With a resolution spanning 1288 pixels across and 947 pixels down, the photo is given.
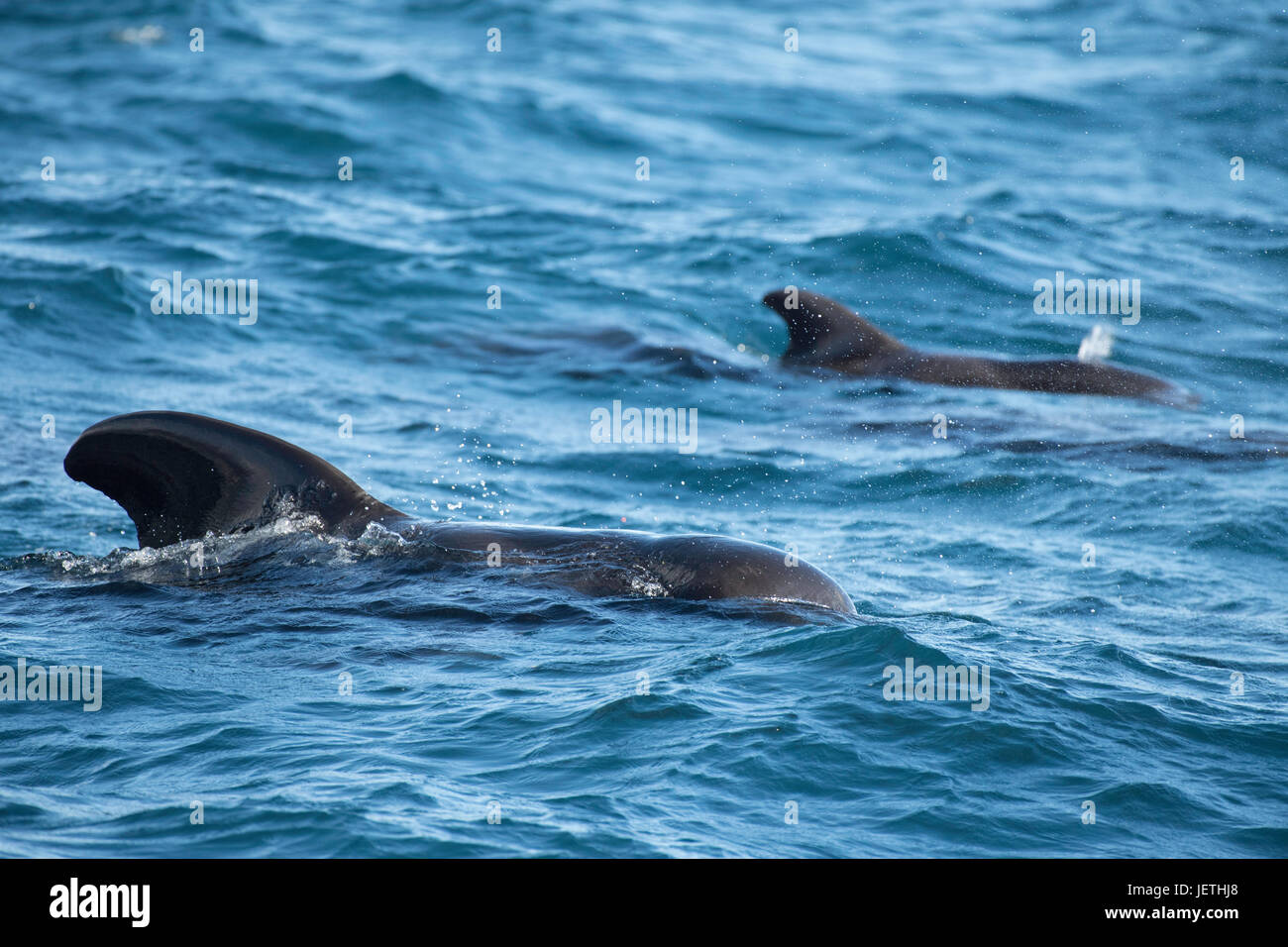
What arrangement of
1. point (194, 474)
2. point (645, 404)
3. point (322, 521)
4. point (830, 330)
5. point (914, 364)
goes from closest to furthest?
1. point (194, 474)
2. point (322, 521)
3. point (645, 404)
4. point (914, 364)
5. point (830, 330)

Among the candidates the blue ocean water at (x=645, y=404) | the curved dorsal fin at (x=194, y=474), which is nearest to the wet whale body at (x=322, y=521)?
the curved dorsal fin at (x=194, y=474)

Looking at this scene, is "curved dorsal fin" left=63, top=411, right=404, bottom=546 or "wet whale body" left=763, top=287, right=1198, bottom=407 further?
"wet whale body" left=763, top=287, right=1198, bottom=407

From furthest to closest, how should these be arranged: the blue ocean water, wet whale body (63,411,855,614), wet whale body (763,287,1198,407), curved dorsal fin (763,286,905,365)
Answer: curved dorsal fin (763,286,905,365) → wet whale body (763,287,1198,407) → wet whale body (63,411,855,614) → the blue ocean water

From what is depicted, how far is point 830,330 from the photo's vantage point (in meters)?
15.9

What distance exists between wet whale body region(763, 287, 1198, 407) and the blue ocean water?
362 mm

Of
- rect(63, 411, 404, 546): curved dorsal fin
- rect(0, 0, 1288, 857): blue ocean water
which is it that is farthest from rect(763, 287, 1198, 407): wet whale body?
rect(63, 411, 404, 546): curved dorsal fin

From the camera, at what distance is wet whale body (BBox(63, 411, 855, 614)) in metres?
8.50

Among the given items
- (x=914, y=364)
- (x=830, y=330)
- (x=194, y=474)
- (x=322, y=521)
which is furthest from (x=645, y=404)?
(x=194, y=474)

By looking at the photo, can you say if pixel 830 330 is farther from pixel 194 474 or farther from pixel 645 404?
pixel 194 474

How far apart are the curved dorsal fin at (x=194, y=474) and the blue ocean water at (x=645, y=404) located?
0.69 ft

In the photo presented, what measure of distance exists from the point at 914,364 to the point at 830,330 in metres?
0.99

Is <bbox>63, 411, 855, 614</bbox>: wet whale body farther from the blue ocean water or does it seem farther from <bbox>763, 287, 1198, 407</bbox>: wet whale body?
<bbox>763, 287, 1198, 407</bbox>: wet whale body

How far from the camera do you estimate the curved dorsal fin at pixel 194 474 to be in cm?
859

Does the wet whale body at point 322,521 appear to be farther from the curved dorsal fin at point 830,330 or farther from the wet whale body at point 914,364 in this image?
the curved dorsal fin at point 830,330
